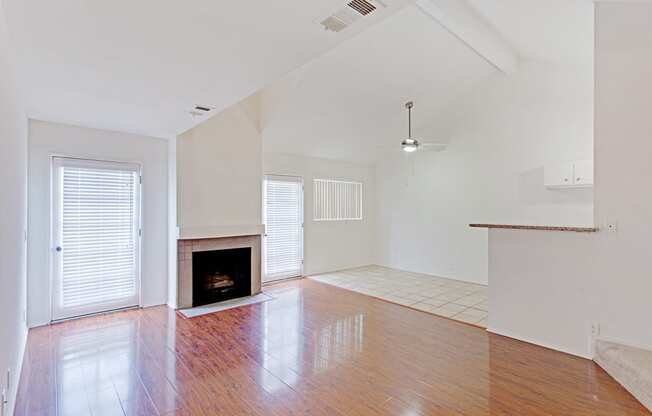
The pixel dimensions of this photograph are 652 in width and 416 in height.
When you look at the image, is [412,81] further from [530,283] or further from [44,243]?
[44,243]

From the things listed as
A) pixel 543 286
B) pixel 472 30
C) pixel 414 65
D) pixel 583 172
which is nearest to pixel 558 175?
pixel 583 172

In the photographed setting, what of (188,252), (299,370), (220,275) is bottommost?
(299,370)

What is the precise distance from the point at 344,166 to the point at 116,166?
4633 millimetres

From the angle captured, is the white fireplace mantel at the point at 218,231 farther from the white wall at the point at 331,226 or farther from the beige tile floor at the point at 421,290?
the beige tile floor at the point at 421,290

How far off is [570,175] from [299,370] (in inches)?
186

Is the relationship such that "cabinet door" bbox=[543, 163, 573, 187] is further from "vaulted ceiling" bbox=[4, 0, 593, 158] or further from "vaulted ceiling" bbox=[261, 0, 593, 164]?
"vaulted ceiling" bbox=[4, 0, 593, 158]

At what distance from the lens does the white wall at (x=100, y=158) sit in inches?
Answer: 151

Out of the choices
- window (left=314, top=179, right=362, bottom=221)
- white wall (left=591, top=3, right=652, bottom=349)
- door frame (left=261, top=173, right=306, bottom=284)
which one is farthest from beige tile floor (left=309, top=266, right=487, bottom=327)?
white wall (left=591, top=3, right=652, bottom=349)

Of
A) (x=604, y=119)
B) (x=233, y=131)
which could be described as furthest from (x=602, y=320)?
(x=233, y=131)

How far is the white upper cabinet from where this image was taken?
4637mm

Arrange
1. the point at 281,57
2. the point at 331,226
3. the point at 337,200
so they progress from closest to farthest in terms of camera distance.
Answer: the point at 281,57 < the point at 331,226 < the point at 337,200

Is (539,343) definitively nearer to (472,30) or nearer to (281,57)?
(281,57)

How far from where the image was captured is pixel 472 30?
170 inches

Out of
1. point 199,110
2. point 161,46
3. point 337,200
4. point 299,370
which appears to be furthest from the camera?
point 337,200
